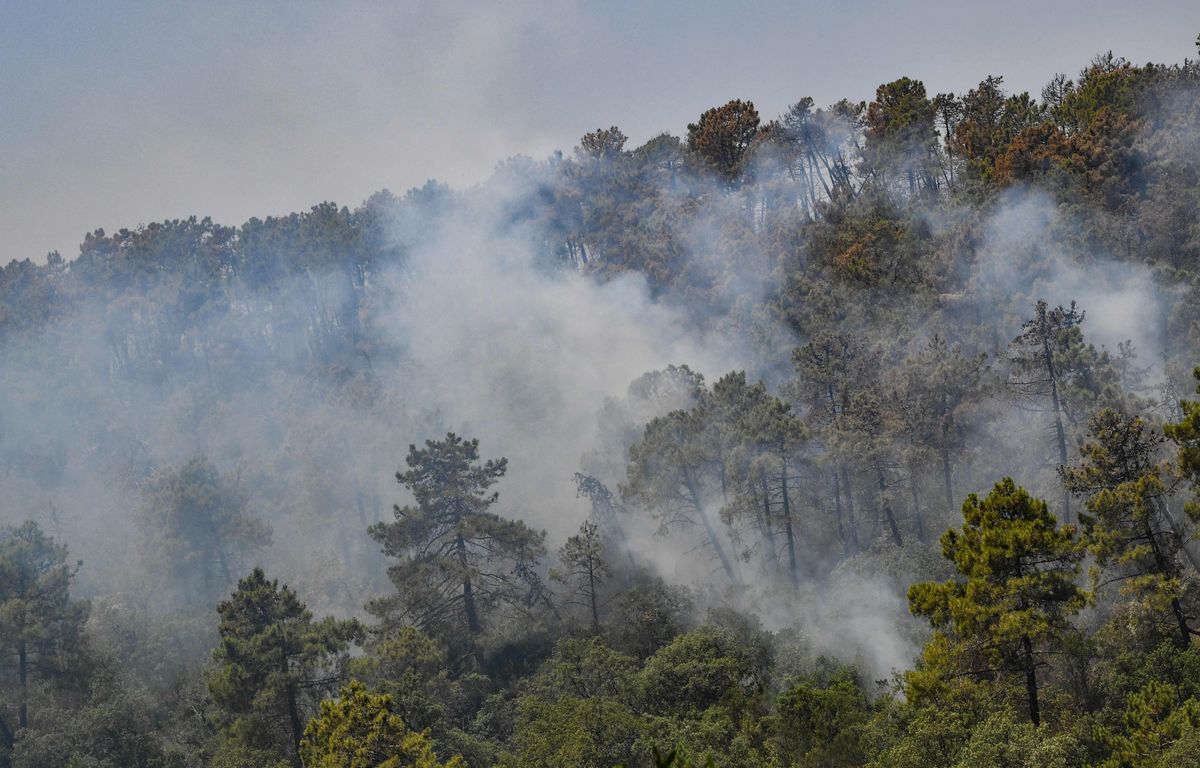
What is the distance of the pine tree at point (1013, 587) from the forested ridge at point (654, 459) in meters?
0.11

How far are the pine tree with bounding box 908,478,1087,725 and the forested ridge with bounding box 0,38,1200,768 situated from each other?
0.36ft

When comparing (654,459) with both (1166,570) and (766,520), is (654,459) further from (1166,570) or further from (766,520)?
(1166,570)

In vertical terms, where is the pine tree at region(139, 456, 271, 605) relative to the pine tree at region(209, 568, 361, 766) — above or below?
above

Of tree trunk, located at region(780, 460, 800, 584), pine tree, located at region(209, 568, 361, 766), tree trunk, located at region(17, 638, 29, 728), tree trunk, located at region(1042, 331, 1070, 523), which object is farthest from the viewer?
tree trunk, located at region(780, 460, 800, 584)

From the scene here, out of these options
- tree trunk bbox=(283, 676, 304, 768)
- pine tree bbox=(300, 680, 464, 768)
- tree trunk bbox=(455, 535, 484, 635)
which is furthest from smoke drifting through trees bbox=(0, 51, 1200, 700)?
tree trunk bbox=(283, 676, 304, 768)

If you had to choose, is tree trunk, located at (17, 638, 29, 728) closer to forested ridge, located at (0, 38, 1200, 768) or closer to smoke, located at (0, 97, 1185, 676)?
forested ridge, located at (0, 38, 1200, 768)

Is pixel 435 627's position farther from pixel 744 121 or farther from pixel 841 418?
pixel 744 121

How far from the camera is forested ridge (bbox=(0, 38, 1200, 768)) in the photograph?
90.9 feet

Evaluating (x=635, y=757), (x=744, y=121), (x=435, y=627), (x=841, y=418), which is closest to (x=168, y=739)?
(x=435, y=627)

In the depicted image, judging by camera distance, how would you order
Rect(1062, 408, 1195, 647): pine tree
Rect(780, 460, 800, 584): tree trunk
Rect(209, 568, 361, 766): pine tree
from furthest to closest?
Rect(780, 460, 800, 584): tree trunk
Rect(209, 568, 361, 766): pine tree
Rect(1062, 408, 1195, 647): pine tree

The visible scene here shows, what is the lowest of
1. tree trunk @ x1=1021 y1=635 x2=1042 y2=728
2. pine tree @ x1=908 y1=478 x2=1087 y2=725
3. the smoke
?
tree trunk @ x1=1021 y1=635 x2=1042 y2=728

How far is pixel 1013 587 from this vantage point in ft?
82.5

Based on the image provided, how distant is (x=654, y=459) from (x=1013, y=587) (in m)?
27.2

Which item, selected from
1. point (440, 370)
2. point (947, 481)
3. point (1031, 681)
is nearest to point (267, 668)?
point (1031, 681)
